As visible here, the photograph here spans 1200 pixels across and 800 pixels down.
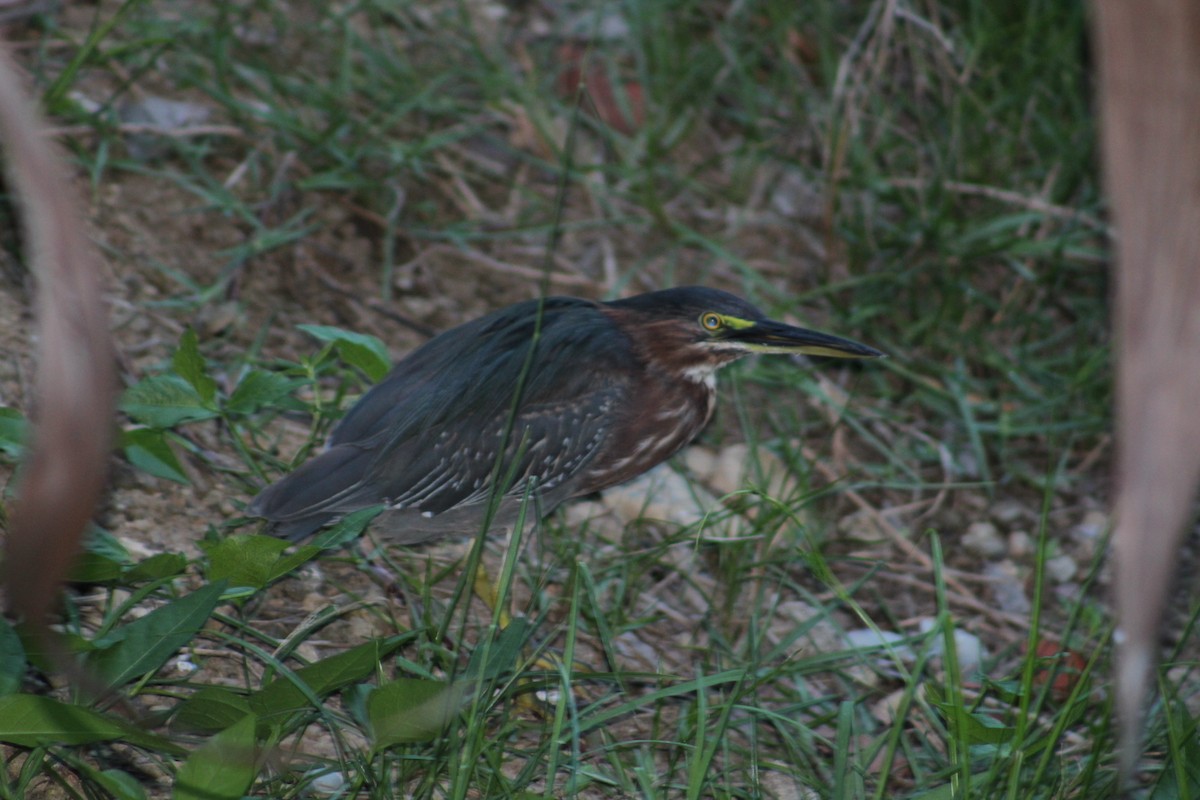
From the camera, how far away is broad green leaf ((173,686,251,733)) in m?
2.27

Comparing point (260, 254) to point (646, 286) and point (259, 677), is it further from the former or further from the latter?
point (259, 677)

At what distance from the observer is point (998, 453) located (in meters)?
4.37

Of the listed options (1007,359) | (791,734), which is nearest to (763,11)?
(1007,359)

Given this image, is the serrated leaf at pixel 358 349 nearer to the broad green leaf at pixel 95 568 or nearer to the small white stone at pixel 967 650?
the broad green leaf at pixel 95 568

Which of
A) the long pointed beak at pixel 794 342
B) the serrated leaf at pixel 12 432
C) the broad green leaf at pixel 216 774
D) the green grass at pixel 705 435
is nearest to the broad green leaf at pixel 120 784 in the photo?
the green grass at pixel 705 435

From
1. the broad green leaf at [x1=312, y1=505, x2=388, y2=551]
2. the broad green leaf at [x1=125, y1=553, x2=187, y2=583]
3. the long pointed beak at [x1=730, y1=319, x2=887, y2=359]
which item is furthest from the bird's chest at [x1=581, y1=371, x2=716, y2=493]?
the broad green leaf at [x1=125, y1=553, x2=187, y2=583]

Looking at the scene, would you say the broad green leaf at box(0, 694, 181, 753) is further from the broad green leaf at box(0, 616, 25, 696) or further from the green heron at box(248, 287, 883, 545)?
the green heron at box(248, 287, 883, 545)

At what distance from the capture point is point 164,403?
2.95 meters

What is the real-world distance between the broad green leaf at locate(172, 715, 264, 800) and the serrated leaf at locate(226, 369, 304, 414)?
1079 mm

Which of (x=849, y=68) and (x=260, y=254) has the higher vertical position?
(x=849, y=68)

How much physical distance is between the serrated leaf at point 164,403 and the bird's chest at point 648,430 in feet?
3.42

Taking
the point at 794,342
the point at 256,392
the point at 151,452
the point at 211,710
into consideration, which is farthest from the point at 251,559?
the point at 794,342

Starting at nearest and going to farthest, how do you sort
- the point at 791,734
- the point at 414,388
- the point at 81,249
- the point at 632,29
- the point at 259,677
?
the point at 81,249 → the point at 259,677 → the point at 791,734 → the point at 414,388 → the point at 632,29

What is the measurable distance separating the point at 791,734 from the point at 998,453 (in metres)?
1.78
